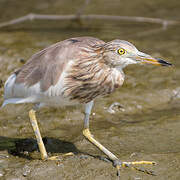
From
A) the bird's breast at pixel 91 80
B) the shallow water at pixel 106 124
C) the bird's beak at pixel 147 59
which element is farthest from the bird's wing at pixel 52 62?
the shallow water at pixel 106 124

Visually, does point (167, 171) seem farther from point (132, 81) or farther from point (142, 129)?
point (132, 81)

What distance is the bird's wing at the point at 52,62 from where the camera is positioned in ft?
12.9

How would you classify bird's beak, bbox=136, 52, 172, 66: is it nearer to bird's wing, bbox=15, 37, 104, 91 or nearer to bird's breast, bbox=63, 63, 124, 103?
bird's breast, bbox=63, 63, 124, 103

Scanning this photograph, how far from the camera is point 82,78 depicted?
12.8 feet

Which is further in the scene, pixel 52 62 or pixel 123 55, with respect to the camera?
pixel 52 62

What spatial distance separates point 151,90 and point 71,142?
180 centimetres

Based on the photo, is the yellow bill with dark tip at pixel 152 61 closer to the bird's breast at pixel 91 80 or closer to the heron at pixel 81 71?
the heron at pixel 81 71

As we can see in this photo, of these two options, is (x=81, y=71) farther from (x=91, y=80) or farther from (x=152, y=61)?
(x=152, y=61)

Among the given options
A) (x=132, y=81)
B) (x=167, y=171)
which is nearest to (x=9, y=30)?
(x=132, y=81)

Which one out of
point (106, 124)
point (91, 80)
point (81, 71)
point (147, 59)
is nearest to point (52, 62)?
point (81, 71)

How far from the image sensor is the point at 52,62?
4012 mm

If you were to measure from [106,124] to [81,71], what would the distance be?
1.48 meters

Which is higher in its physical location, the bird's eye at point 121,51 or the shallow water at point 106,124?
the bird's eye at point 121,51

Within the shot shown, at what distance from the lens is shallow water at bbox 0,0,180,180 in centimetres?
397
